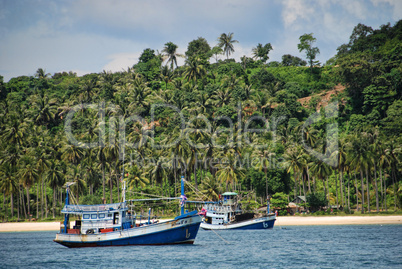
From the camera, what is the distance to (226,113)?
133125 mm

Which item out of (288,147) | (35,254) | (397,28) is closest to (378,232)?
(288,147)

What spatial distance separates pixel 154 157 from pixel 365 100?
59.2 m

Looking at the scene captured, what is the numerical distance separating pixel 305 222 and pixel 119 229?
4381 centimetres

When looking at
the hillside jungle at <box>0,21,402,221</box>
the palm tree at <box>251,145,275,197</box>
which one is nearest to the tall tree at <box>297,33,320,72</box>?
the hillside jungle at <box>0,21,402,221</box>

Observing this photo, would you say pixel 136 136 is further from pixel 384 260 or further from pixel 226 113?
pixel 384 260

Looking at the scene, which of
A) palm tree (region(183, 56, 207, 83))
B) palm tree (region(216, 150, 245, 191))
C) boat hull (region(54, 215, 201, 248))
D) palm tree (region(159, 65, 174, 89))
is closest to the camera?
boat hull (region(54, 215, 201, 248))

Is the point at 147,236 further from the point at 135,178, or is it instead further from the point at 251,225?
the point at 135,178

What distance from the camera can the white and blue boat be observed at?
82.9 metres

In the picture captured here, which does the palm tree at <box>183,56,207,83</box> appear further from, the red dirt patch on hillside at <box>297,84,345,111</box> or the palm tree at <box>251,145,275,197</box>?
the palm tree at <box>251,145,275,197</box>

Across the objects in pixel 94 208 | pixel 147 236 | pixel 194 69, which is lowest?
pixel 147 236

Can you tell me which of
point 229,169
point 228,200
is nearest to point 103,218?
point 228,200

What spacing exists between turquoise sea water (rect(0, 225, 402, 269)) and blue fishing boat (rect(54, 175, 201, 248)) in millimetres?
1001

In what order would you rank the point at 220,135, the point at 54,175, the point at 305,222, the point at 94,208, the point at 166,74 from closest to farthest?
the point at 94,208
the point at 305,222
the point at 54,175
the point at 220,135
the point at 166,74

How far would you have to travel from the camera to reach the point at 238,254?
172ft
